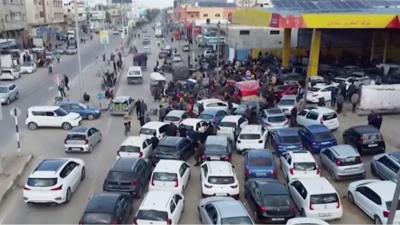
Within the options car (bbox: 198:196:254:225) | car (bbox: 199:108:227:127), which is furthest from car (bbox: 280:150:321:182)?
car (bbox: 199:108:227:127)

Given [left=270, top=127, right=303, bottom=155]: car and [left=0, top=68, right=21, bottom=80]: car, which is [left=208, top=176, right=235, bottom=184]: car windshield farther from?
[left=0, top=68, right=21, bottom=80]: car

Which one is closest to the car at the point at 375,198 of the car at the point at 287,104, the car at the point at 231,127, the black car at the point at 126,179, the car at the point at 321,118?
the black car at the point at 126,179

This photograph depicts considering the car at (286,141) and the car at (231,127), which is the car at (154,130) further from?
the car at (286,141)

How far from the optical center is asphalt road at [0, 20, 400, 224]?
16438mm

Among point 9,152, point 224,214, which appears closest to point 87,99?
point 9,152

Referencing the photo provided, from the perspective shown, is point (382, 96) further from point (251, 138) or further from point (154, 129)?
point (154, 129)

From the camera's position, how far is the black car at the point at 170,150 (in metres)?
20.9

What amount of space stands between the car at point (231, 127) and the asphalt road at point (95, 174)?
1.63m

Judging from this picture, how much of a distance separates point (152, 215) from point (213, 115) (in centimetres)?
1403

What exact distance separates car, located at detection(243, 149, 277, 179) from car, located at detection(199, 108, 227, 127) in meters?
7.17

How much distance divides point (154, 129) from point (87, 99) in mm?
14164

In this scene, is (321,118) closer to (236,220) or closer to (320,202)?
(320,202)

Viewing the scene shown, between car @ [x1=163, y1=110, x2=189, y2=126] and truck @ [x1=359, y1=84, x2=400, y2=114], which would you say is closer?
car @ [x1=163, y1=110, x2=189, y2=126]

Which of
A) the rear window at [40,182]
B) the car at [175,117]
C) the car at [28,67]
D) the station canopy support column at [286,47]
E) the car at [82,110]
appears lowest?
the car at [28,67]
